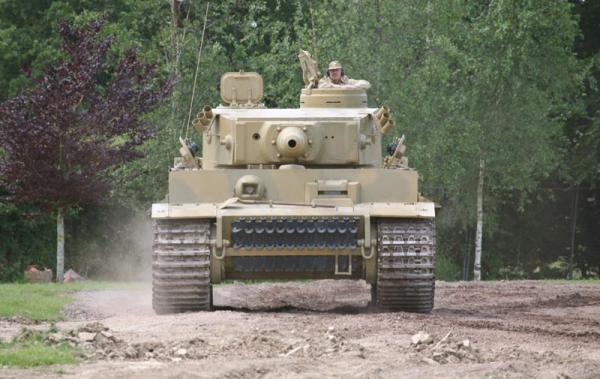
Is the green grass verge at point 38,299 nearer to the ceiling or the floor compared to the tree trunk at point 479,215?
nearer to the floor

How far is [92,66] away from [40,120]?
1.34 meters

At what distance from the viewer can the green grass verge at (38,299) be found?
17.1m

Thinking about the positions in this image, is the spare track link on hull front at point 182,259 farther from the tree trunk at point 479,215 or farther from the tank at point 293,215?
the tree trunk at point 479,215

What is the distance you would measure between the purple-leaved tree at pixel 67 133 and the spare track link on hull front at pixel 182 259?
9116 mm

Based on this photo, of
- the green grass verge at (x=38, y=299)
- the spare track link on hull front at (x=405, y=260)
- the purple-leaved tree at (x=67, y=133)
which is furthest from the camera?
the purple-leaved tree at (x=67, y=133)

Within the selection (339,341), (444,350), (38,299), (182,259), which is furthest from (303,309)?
(444,350)

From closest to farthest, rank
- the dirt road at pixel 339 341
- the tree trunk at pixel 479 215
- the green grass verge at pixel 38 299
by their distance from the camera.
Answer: the dirt road at pixel 339 341 < the green grass verge at pixel 38 299 < the tree trunk at pixel 479 215

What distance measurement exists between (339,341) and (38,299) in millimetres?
7354

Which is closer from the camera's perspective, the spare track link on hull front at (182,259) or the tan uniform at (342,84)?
the spare track link on hull front at (182,259)

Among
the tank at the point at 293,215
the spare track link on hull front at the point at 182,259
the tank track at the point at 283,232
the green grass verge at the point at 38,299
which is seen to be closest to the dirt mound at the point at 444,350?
the tank track at the point at 283,232

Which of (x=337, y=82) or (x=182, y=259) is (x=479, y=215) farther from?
(x=182, y=259)

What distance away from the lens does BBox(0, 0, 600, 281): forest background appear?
29.2 meters

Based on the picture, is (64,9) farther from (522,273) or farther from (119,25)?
(522,273)

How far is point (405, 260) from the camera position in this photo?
1659cm
